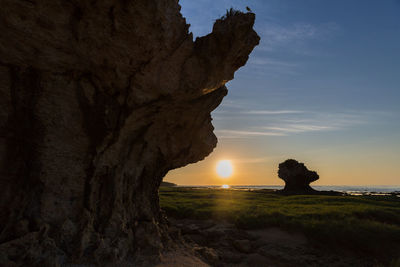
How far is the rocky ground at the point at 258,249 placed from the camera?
48.6ft

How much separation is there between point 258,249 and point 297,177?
57.8 m

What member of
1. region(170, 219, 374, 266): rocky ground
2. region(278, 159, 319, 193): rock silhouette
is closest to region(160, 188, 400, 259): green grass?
region(170, 219, 374, 266): rocky ground

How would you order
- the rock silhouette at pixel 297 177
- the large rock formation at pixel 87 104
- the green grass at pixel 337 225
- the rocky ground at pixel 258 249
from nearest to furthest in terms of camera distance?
1. the large rock formation at pixel 87 104
2. the rocky ground at pixel 258 249
3. the green grass at pixel 337 225
4. the rock silhouette at pixel 297 177

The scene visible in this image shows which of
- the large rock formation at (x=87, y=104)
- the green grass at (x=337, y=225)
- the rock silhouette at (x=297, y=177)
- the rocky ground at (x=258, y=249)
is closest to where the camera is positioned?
the large rock formation at (x=87, y=104)

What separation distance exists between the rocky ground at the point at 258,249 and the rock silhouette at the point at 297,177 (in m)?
52.7

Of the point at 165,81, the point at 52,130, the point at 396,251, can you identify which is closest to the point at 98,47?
the point at 165,81

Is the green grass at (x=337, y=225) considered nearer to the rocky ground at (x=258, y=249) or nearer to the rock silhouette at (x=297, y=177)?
the rocky ground at (x=258, y=249)

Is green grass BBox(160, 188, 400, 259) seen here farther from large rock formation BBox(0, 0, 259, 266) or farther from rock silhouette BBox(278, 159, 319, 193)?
rock silhouette BBox(278, 159, 319, 193)

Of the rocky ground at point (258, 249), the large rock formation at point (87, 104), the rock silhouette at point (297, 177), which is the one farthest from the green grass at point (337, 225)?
the rock silhouette at point (297, 177)

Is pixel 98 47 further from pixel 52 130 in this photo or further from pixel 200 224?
pixel 200 224

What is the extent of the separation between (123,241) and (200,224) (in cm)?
1344

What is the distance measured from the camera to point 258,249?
16.9 m

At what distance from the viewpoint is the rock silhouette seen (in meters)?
69.3

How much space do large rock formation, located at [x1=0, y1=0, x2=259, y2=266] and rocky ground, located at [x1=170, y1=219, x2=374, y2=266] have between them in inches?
201
